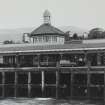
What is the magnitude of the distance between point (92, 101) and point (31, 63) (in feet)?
41.1

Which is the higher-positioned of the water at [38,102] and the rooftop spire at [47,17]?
the rooftop spire at [47,17]

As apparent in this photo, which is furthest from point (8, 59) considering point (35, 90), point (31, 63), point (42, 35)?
point (42, 35)

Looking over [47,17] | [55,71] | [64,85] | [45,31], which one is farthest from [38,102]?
[47,17]

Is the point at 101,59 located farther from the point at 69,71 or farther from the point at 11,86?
the point at 11,86

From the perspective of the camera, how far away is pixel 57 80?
45.4 metres

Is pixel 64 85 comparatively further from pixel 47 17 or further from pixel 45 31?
pixel 47 17

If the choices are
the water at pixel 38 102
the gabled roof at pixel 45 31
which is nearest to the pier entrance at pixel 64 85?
the water at pixel 38 102

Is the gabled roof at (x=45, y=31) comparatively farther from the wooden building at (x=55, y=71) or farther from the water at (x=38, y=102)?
the water at (x=38, y=102)

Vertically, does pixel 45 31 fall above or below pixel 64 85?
above

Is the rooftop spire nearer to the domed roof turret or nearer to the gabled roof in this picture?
the domed roof turret

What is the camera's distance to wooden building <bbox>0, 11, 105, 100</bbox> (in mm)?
44522

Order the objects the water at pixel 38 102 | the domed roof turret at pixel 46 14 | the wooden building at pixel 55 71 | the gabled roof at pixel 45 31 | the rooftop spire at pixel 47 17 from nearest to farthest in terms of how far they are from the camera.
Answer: the water at pixel 38 102 < the wooden building at pixel 55 71 < the gabled roof at pixel 45 31 < the domed roof turret at pixel 46 14 < the rooftop spire at pixel 47 17

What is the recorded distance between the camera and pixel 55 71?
151ft

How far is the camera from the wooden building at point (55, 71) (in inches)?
1753
